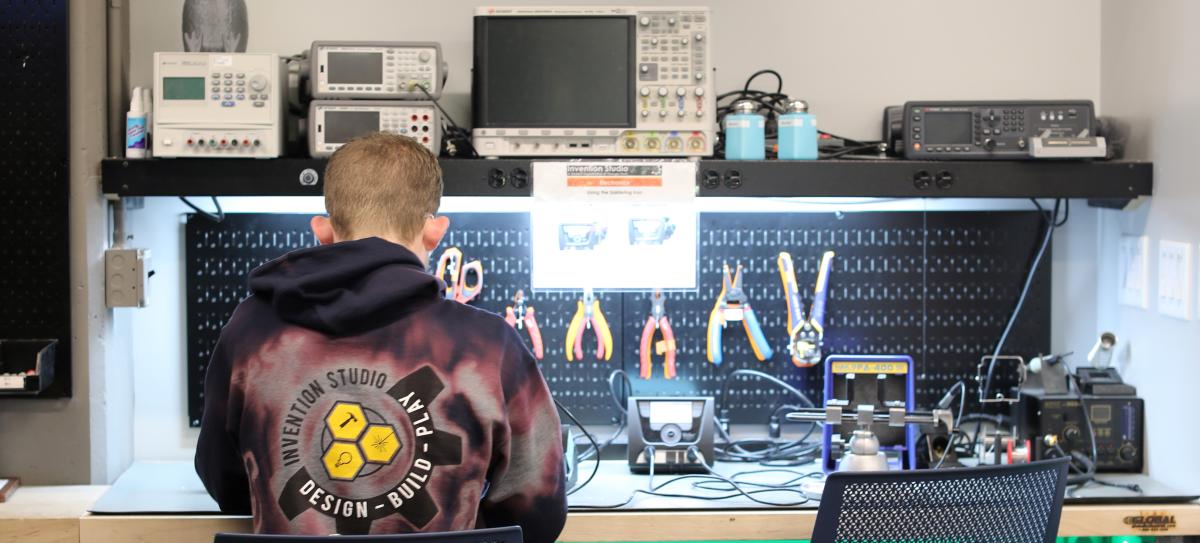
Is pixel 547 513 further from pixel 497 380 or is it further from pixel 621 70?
pixel 621 70

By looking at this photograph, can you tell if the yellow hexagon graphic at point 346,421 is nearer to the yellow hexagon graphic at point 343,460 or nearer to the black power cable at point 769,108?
the yellow hexagon graphic at point 343,460

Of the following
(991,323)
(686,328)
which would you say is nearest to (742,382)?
(686,328)

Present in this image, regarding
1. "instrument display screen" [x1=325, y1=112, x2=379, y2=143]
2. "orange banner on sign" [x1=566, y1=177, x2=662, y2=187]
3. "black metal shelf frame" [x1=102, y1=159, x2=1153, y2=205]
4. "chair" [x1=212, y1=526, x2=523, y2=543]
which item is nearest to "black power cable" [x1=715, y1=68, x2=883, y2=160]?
"black metal shelf frame" [x1=102, y1=159, x2=1153, y2=205]

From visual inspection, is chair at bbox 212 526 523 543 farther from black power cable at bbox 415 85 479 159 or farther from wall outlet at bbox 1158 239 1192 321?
wall outlet at bbox 1158 239 1192 321

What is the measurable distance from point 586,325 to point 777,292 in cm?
50

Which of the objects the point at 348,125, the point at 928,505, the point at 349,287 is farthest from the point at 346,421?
the point at 348,125

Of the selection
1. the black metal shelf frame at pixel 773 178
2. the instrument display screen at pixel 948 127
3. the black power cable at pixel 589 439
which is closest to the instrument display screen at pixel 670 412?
the black power cable at pixel 589 439

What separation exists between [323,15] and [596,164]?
2.85 feet

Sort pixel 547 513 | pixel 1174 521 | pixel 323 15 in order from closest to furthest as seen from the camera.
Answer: pixel 547 513 → pixel 1174 521 → pixel 323 15

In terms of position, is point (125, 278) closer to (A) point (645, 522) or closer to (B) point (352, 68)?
(B) point (352, 68)

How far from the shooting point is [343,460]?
1.76 m

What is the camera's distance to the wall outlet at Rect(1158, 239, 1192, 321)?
281 cm

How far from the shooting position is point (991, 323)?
328 centimetres

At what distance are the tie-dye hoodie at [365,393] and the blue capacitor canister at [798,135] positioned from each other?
4.27 ft
